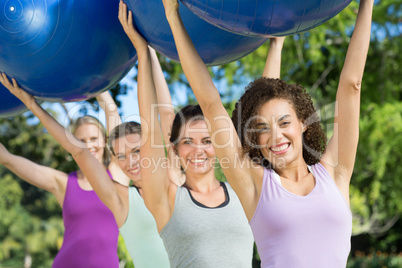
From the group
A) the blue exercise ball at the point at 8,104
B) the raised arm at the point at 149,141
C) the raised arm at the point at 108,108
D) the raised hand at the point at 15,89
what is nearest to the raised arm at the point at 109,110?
the raised arm at the point at 108,108

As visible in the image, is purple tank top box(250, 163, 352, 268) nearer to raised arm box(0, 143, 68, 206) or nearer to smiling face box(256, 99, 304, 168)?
smiling face box(256, 99, 304, 168)

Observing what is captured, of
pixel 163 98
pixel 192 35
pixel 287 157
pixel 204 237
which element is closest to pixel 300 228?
pixel 287 157

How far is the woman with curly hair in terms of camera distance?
164 centimetres

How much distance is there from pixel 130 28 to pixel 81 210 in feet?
4.98

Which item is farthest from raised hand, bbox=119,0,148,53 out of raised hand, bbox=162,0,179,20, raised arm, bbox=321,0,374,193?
raised arm, bbox=321,0,374,193

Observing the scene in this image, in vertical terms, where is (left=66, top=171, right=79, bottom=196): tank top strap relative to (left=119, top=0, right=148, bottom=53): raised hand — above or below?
below

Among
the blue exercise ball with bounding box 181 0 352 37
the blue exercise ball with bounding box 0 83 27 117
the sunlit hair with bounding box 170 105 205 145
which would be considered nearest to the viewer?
the blue exercise ball with bounding box 181 0 352 37

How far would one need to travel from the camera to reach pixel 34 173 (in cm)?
310

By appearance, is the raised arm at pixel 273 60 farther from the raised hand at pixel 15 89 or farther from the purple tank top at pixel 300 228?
the raised hand at pixel 15 89

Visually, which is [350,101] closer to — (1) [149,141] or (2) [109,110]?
(1) [149,141]

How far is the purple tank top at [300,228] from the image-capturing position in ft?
5.31

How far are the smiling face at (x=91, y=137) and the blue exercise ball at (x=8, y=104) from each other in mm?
647

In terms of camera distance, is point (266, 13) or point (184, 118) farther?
point (184, 118)

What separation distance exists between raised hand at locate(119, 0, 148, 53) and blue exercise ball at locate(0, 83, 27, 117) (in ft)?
2.74
